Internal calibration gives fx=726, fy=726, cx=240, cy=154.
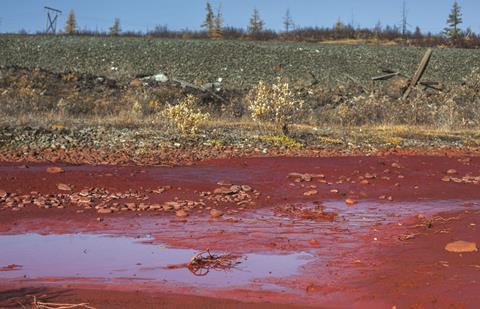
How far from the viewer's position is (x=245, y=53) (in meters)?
37.5

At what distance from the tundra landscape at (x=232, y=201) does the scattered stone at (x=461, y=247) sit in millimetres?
14

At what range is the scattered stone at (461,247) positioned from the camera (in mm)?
6918

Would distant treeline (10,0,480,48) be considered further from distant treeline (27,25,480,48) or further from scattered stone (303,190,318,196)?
scattered stone (303,190,318,196)

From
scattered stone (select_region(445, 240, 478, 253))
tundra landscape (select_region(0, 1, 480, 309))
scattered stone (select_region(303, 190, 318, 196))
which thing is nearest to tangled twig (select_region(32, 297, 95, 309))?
tundra landscape (select_region(0, 1, 480, 309))

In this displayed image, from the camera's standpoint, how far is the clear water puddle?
6320 mm

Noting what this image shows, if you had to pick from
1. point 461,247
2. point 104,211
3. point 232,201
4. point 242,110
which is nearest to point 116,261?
point 104,211

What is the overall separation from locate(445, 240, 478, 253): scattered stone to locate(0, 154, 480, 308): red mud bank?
0.11 meters

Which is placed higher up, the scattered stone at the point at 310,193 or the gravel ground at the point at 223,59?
the gravel ground at the point at 223,59

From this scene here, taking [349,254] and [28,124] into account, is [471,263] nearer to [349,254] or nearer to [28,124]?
[349,254]

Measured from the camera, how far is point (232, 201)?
10109mm

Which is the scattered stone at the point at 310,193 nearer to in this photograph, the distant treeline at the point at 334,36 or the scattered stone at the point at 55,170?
the scattered stone at the point at 55,170

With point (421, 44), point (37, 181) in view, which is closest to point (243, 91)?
point (37, 181)

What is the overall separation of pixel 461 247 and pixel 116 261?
3302mm

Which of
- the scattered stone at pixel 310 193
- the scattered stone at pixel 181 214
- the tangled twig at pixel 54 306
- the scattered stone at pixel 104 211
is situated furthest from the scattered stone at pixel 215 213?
the tangled twig at pixel 54 306
